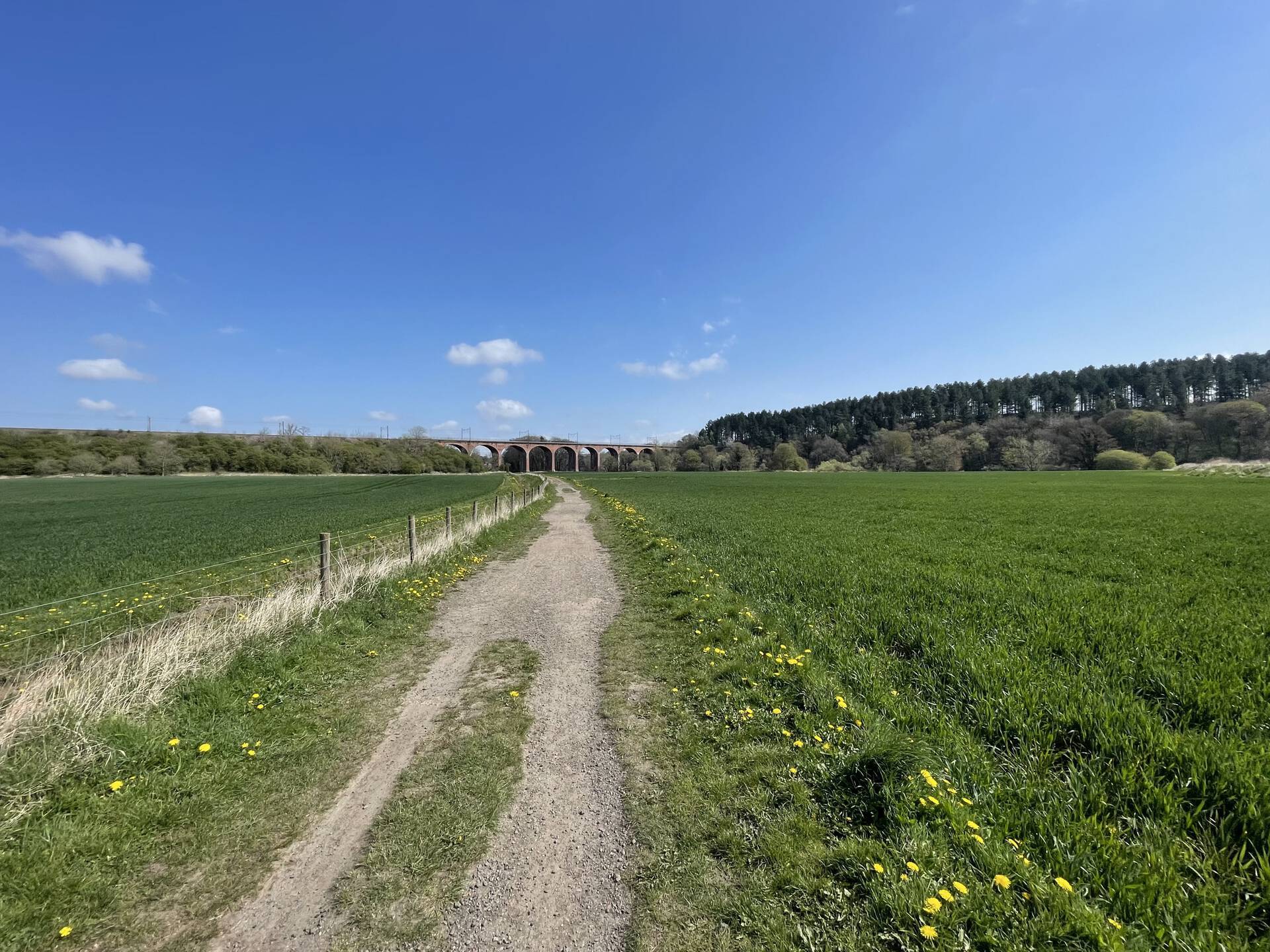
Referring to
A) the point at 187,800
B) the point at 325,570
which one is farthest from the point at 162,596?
the point at 187,800

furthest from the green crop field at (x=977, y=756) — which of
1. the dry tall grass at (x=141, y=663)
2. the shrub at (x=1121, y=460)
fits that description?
the shrub at (x=1121, y=460)

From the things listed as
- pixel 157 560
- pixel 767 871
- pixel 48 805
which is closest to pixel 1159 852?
pixel 767 871

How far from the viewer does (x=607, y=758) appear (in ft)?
14.9

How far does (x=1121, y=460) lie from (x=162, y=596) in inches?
5218

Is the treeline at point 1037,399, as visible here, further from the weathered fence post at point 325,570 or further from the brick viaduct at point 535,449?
the weathered fence post at point 325,570

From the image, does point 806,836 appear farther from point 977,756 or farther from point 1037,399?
point 1037,399

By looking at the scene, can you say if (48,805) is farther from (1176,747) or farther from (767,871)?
(1176,747)

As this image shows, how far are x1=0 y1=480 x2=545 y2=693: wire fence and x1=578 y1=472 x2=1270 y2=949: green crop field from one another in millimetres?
7795

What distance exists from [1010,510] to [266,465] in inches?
5316

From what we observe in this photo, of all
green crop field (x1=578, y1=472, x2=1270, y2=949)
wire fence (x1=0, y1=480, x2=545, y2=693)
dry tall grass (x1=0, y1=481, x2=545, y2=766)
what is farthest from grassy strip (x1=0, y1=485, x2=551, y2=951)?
green crop field (x1=578, y1=472, x2=1270, y2=949)

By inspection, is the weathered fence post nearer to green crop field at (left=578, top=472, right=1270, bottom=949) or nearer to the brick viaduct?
green crop field at (left=578, top=472, right=1270, bottom=949)

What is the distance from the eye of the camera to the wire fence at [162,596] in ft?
24.9

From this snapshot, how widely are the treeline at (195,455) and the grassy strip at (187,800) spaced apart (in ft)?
424

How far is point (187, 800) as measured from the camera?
394cm
